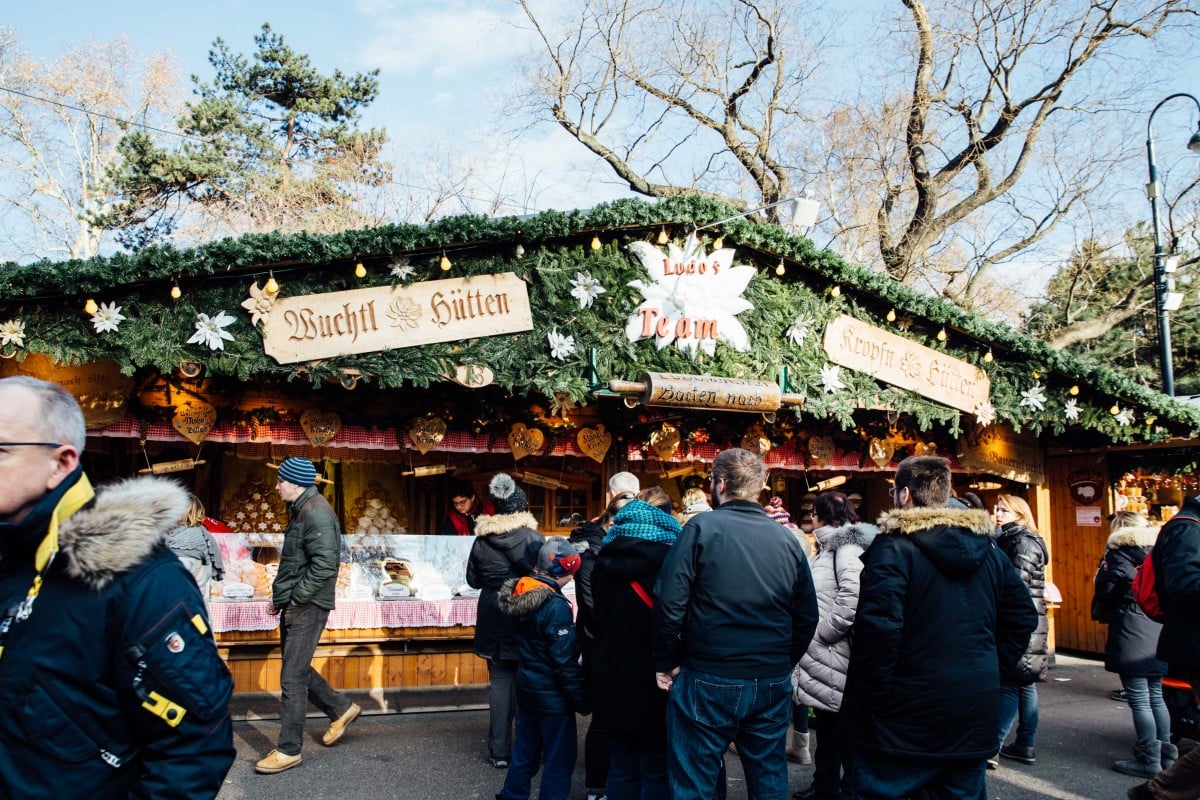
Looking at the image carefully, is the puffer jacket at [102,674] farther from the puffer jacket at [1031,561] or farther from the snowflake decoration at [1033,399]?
the snowflake decoration at [1033,399]

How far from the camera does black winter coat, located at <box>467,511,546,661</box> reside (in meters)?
5.75

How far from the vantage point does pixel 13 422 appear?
202 centimetres

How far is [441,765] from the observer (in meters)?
5.99

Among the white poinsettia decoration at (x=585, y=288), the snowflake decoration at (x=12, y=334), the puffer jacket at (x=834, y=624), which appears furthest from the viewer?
the white poinsettia decoration at (x=585, y=288)

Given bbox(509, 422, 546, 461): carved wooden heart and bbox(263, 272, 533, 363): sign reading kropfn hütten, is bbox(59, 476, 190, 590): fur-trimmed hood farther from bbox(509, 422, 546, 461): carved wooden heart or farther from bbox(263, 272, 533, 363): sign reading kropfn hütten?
bbox(509, 422, 546, 461): carved wooden heart

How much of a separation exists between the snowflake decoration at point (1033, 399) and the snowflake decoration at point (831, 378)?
249cm

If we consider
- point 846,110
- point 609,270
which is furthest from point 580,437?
point 846,110

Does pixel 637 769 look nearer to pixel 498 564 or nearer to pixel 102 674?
pixel 498 564

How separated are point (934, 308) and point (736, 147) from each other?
477 inches

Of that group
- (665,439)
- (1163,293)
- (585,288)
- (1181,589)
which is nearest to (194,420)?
(585,288)

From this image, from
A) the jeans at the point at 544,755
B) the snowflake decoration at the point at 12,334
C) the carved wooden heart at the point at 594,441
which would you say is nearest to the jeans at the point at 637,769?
the jeans at the point at 544,755

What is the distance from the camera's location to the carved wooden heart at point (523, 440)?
28.0ft

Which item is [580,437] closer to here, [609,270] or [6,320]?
[609,270]

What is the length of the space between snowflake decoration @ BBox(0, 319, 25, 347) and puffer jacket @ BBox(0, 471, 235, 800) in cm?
509
